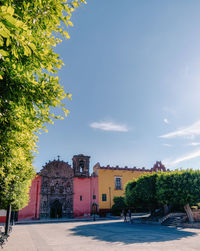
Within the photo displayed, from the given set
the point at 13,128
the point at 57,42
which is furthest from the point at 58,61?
the point at 13,128

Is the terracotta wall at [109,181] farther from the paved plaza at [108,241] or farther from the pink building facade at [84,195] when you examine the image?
the paved plaza at [108,241]

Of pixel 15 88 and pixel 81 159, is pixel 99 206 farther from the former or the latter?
pixel 15 88

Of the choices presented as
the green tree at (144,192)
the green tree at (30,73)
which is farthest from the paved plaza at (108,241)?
the green tree at (144,192)

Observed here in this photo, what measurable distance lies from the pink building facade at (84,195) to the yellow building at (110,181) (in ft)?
3.96

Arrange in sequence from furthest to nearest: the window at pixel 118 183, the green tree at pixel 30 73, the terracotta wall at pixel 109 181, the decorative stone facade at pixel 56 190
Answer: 1. the window at pixel 118 183
2. the terracotta wall at pixel 109 181
3. the decorative stone facade at pixel 56 190
4. the green tree at pixel 30 73

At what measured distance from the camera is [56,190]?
114 feet

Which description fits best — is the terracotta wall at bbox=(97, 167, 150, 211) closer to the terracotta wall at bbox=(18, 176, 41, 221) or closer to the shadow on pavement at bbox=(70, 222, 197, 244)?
the terracotta wall at bbox=(18, 176, 41, 221)

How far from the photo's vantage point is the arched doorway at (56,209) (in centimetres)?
3300

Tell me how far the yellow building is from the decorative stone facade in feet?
19.5

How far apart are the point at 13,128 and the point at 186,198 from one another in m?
19.0

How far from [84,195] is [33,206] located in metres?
9.55

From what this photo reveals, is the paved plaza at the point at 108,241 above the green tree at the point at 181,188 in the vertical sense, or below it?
below

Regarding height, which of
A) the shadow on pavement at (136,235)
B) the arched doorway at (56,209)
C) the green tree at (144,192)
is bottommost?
the arched doorway at (56,209)

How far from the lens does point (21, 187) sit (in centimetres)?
1280
